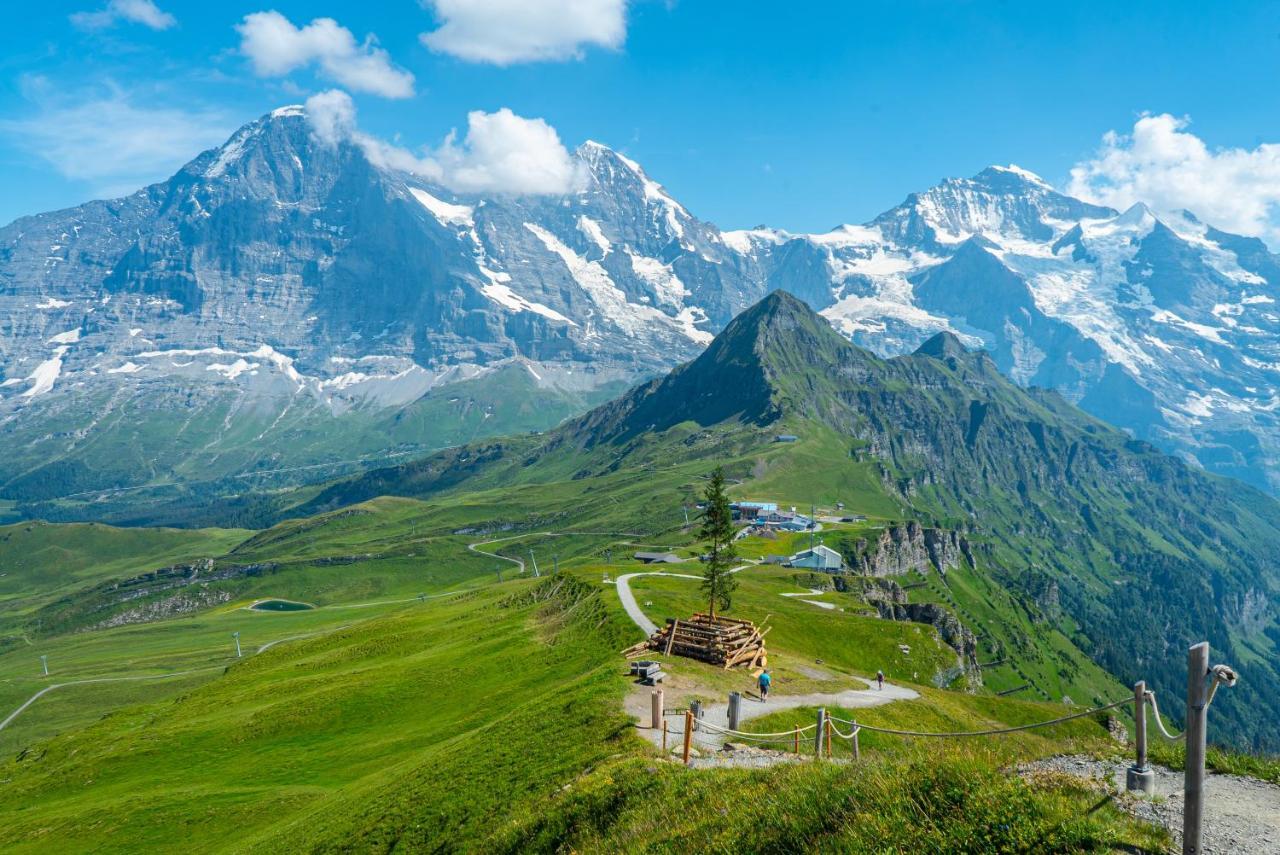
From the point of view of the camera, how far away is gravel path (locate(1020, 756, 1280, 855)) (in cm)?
1498

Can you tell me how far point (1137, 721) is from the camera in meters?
16.9

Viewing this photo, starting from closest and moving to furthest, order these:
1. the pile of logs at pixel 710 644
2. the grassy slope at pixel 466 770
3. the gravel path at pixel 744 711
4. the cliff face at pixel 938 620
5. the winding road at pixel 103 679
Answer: the grassy slope at pixel 466 770, the gravel path at pixel 744 711, the pile of logs at pixel 710 644, the cliff face at pixel 938 620, the winding road at pixel 103 679

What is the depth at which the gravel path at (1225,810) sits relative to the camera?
15.0 metres

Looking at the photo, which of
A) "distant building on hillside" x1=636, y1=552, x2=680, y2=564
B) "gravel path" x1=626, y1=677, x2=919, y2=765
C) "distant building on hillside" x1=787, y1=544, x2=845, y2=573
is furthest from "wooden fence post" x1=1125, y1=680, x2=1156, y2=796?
"distant building on hillside" x1=787, y1=544, x2=845, y2=573

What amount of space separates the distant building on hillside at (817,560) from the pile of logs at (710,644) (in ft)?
418

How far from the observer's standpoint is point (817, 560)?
187 m

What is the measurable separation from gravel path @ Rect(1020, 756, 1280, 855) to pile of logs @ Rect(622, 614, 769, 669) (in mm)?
35792

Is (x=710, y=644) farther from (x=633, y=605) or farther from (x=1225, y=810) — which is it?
(x=1225, y=810)

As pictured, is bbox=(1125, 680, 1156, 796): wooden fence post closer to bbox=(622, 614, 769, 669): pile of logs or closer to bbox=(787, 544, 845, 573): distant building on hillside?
bbox=(622, 614, 769, 669): pile of logs

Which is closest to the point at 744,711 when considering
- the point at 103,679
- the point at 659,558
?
the point at 659,558

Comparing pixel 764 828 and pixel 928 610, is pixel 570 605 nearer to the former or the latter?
pixel 764 828

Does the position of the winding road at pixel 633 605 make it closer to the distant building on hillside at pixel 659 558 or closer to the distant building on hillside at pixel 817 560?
the distant building on hillside at pixel 659 558

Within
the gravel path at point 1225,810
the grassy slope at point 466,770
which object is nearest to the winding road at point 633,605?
the grassy slope at point 466,770

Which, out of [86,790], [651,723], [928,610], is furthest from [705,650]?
[928,610]
